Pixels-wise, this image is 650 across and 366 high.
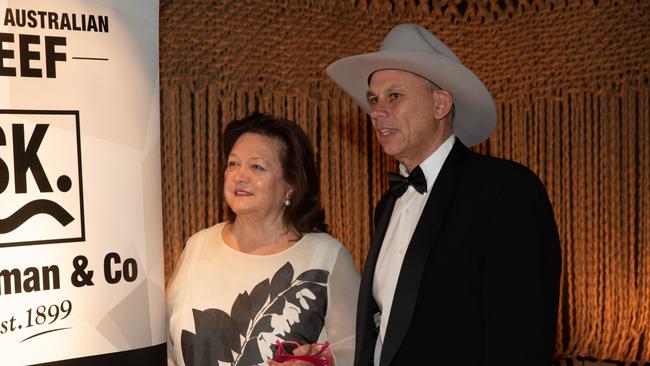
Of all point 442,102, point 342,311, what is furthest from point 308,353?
point 442,102

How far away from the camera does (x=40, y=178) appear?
159 centimetres

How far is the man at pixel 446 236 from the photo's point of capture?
1.68m

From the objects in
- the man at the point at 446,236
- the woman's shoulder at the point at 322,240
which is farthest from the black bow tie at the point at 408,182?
the woman's shoulder at the point at 322,240

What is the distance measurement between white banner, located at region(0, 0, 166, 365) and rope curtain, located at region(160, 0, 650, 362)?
101cm

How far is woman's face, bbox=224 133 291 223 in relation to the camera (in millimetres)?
2367

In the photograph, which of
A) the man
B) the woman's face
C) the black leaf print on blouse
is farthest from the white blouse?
the man

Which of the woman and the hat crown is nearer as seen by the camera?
the hat crown

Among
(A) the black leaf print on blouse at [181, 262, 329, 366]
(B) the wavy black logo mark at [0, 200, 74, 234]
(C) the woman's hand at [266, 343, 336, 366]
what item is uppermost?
(B) the wavy black logo mark at [0, 200, 74, 234]

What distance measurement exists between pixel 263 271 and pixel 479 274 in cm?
78

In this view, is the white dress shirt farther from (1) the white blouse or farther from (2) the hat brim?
(1) the white blouse

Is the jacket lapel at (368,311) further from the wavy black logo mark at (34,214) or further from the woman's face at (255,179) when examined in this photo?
the wavy black logo mark at (34,214)

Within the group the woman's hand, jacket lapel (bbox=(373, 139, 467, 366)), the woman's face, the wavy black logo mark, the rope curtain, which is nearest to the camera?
the wavy black logo mark

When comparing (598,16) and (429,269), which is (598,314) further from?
(429,269)

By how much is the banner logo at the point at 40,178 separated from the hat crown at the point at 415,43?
850mm
